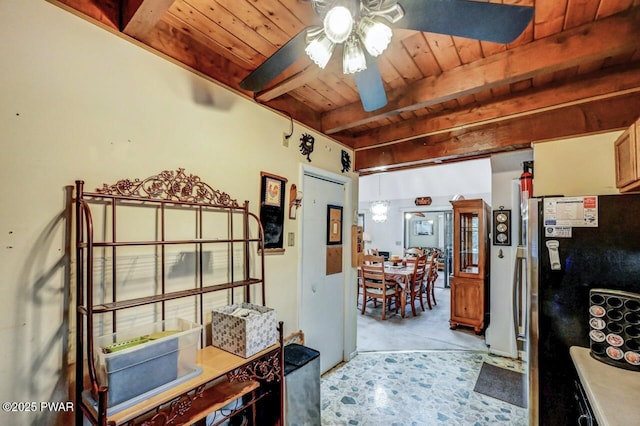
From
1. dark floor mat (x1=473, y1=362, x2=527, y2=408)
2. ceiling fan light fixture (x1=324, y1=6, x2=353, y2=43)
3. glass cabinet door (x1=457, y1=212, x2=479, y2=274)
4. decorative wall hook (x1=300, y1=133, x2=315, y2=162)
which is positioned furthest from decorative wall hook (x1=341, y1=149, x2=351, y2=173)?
dark floor mat (x1=473, y1=362, x2=527, y2=408)

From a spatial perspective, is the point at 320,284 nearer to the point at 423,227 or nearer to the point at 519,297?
the point at 519,297

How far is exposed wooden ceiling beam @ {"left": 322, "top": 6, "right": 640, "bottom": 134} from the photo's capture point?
4.71 feet

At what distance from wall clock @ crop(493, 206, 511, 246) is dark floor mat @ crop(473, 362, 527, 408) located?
136 cm

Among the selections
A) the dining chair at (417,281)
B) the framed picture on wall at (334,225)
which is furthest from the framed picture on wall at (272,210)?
the dining chair at (417,281)

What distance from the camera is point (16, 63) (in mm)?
1112

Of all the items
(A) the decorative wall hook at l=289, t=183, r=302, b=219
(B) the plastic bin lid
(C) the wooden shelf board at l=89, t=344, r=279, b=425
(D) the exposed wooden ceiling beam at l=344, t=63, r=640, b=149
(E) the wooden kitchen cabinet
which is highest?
(D) the exposed wooden ceiling beam at l=344, t=63, r=640, b=149

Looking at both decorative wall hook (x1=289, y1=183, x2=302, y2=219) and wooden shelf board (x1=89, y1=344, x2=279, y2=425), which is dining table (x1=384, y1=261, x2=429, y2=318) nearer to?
decorative wall hook (x1=289, y1=183, x2=302, y2=219)

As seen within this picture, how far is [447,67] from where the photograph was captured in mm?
1923

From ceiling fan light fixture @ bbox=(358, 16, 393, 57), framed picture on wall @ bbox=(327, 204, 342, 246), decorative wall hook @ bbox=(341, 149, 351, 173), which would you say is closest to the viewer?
ceiling fan light fixture @ bbox=(358, 16, 393, 57)

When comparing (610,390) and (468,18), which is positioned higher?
(468,18)

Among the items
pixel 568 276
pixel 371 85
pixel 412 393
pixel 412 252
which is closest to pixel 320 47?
pixel 371 85

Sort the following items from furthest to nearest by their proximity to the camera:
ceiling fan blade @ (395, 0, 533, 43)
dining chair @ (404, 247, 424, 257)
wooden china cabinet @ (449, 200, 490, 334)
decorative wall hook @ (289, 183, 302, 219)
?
1. dining chair @ (404, 247, 424, 257)
2. wooden china cabinet @ (449, 200, 490, 334)
3. decorative wall hook @ (289, 183, 302, 219)
4. ceiling fan blade @ (395, 0, 533, 43)

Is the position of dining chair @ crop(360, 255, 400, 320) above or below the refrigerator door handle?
below

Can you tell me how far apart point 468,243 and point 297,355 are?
3.36 metres
